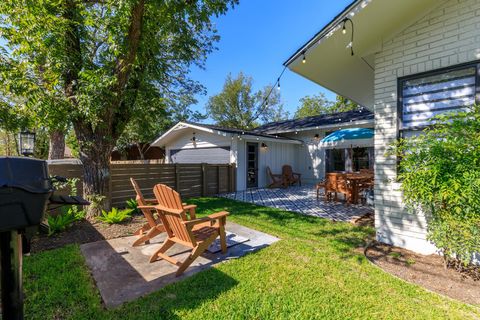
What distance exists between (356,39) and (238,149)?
24.3ft

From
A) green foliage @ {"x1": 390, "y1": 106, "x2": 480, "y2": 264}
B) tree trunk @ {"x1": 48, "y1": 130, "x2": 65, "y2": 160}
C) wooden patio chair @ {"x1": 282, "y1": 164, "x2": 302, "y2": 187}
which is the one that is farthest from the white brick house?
tree trunk @ {"x1": 48, "y1": 130, "x2": 65, "y2": 160}

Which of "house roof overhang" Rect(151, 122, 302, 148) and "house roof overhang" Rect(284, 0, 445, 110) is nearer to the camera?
"house roof overhang" Rect(284, 0, 445, 110)

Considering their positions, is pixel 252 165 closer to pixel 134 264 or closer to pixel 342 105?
pixel 134 264

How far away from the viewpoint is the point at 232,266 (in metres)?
3.46

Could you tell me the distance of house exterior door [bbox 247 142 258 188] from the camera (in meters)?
11.9

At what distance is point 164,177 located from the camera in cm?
861

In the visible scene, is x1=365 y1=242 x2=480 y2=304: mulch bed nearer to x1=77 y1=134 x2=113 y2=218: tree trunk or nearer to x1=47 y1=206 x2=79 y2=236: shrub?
x1=47 y1=206 x2=79 y2=236: shrub

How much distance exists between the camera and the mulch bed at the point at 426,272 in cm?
288

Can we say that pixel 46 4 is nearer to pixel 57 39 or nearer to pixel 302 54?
pixel 57 39

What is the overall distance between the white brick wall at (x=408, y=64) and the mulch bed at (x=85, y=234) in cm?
503

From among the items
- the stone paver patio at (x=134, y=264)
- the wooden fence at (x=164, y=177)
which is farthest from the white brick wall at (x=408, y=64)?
the wooden fence at (x=164, y=177)

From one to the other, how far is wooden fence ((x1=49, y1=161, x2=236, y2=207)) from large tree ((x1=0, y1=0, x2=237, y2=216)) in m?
0.93

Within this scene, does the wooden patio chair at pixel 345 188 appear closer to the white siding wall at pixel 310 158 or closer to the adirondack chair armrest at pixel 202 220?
the adirondack chair armrest at pixel 202 220

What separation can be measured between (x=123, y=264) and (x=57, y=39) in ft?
15.6
